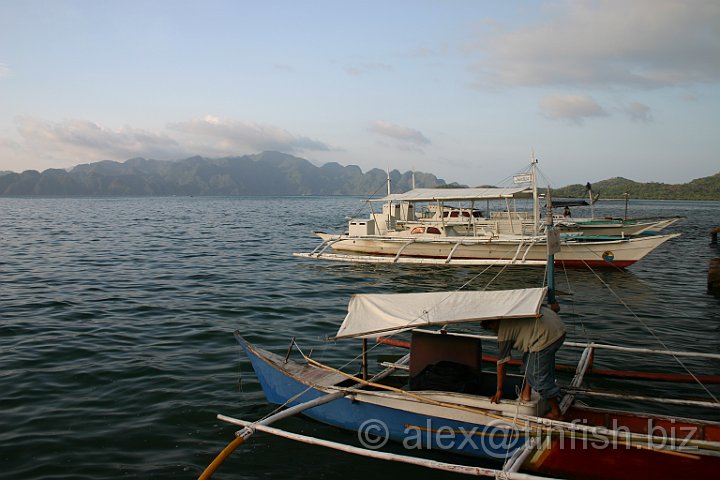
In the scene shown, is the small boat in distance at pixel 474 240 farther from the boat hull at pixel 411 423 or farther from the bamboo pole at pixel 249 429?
the bamboo pole at pixel 249 429

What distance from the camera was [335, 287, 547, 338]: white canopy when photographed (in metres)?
8.03

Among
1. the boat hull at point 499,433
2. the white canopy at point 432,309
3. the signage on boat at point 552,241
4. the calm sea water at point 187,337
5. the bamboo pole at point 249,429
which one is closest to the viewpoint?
the bamboo pole at point 249,429

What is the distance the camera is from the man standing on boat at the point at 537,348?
25.6 feet

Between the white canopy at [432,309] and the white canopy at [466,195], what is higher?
the white canopy at [466,195]

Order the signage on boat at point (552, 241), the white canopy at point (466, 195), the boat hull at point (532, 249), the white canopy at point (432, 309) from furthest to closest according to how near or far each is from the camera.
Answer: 1. the white canopy at point (466, 195)
2. the boat hull at point (532, 249)
3. the signage on boat at point (552, 241)
4. the white canopy at point (432, 309)

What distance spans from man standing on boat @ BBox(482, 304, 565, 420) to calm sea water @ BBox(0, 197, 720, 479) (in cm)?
231

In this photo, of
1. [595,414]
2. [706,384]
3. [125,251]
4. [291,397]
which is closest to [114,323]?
[291,397]

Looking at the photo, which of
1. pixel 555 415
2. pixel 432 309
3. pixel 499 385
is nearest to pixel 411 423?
pixel 499 385

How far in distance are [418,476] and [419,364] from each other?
2055 mm

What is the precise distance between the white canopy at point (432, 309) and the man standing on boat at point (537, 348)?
10.7 inches

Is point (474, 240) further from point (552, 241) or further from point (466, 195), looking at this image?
point (552, 241)

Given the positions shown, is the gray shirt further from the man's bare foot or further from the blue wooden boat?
the man's bare foot

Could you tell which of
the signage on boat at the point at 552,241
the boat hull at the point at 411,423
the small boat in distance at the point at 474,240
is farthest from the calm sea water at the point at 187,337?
the signage on boat at the point at 552,241

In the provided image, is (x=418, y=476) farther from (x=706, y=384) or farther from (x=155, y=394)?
(x=706, y=384)
